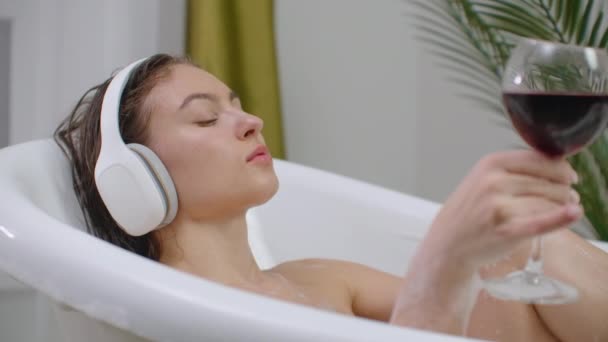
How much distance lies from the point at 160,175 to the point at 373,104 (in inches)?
65.7

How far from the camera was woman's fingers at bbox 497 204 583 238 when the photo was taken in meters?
0.75

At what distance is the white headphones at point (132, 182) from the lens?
128 cm

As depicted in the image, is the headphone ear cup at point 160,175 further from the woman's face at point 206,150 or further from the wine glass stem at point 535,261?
the wine glass stem at point 535,261

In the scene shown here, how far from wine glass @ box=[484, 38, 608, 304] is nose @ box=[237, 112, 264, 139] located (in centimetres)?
51

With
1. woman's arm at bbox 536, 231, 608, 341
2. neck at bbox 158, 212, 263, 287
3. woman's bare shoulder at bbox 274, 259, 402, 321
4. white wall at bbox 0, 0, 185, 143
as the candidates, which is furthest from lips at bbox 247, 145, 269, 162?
white wall at bbox 0, 0, 185, 143

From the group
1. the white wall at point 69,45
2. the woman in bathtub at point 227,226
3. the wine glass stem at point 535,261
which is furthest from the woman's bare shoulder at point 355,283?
the white wall at point 69,45

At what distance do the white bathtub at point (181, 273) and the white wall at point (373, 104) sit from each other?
0.93 meters

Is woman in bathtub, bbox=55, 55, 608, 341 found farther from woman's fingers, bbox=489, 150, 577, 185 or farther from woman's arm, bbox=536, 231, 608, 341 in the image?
woman's fingers, bbox=489, 150, 577, 185

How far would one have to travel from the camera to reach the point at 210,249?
138cm

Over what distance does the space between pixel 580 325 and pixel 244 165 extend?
0.54 m

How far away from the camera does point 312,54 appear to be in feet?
9.00

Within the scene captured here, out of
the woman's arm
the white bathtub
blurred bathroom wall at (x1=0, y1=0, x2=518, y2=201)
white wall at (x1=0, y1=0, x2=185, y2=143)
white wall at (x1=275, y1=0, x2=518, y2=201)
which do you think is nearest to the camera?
the white bathtub

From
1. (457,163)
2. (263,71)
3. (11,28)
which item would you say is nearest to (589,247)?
(263,71)

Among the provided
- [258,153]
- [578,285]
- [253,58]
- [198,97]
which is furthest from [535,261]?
[253,58]
